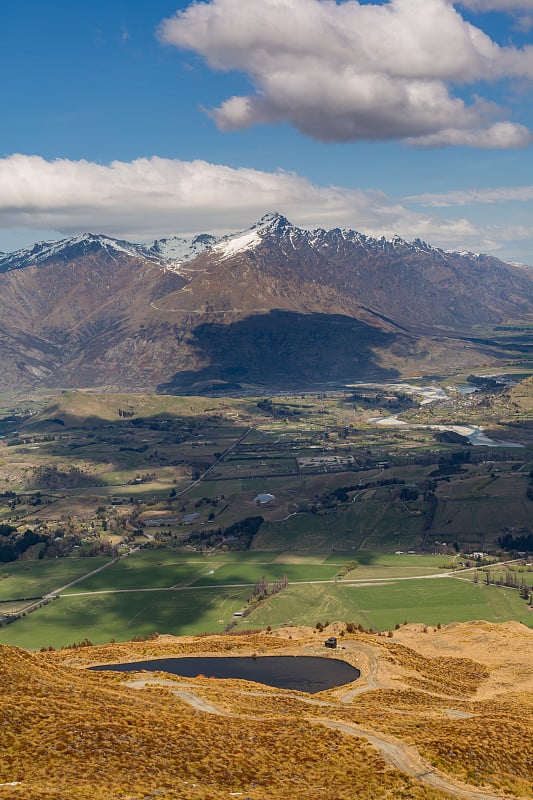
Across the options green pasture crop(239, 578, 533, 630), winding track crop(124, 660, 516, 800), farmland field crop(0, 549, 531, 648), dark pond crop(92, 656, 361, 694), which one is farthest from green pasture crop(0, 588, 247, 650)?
winding track crop(124, 660, 516, 800)

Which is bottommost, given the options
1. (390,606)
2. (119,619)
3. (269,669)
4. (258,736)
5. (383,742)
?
(119,619)

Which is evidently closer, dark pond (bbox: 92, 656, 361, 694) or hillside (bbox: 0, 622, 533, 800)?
hillside (bbox: 0, 622, 533, 800)

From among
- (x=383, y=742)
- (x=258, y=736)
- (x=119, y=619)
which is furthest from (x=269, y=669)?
(x=119, y=619)

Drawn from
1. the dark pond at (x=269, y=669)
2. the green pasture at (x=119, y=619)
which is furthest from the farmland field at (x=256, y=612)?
the dark pond at (x=269, y=669)

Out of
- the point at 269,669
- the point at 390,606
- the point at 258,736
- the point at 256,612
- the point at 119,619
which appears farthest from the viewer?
the point at 390,606

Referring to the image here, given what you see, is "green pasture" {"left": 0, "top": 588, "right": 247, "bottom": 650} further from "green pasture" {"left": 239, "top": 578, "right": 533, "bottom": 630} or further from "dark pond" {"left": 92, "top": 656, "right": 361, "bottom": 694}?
"dark pond" {"left": 92, "top": 656, "right": 361, "bottom": 694}

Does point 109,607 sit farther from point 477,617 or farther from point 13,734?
point 13,734

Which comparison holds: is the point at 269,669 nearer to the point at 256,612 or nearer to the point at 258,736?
the point at 258,736
